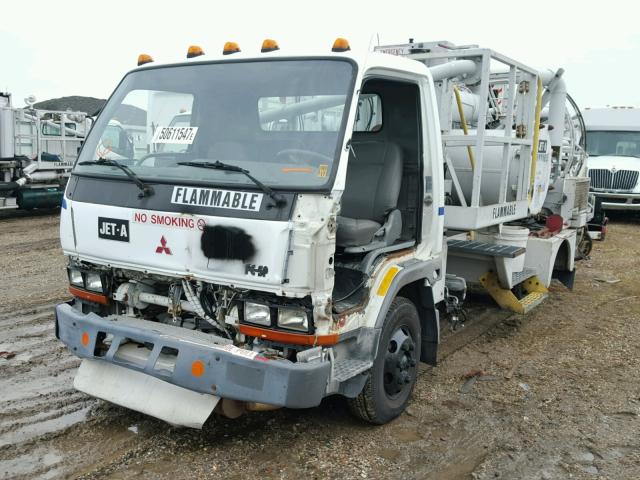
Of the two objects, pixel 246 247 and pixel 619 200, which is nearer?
pixel 246 247

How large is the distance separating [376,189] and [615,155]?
47.8 ft

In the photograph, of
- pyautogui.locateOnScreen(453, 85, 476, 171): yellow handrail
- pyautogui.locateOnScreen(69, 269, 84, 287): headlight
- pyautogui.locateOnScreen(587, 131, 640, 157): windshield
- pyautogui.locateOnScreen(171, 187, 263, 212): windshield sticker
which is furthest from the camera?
pyautogui.locateOnScreen(587, 131, 640, 157): windshield

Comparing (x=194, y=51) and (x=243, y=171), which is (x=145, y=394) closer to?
(x=243, y=171)

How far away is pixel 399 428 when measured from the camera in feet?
13.7

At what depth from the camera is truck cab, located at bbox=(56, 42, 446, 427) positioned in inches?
130

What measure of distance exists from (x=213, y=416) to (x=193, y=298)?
0.97 metres

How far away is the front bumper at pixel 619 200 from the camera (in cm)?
1622

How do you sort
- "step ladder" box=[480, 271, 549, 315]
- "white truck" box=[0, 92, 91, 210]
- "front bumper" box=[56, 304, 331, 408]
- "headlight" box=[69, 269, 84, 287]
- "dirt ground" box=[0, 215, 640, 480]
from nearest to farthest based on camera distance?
"front bumper" box=[56, 304, 331, 408] → "dirt ground" box=[0, 215, 640, 480] → "headlight" box=[69, 269, 84, 287] → "step ladder" box=[480, 271, 549, 315] → "white truck" box=[0, 92, 91, 210]

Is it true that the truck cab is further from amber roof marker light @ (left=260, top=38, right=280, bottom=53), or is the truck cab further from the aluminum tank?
the aluminum tank

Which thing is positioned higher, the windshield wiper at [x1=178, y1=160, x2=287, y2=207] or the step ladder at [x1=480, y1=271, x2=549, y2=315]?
the windshield wiper at [x1=178, y1=160, x2=287, y2=207]

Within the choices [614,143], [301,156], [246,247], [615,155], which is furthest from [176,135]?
[614,143]

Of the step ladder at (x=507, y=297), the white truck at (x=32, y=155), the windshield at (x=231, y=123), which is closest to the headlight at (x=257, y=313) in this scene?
the windshield at (x=231, y=123)

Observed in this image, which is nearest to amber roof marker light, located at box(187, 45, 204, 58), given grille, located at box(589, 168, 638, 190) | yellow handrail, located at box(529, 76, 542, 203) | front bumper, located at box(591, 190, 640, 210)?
yellow handrail, located at box(529, 76, 542, 203)

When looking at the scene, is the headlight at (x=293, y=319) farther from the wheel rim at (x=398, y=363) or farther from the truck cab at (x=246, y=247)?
the wheel rim at (x=398, y=363)
